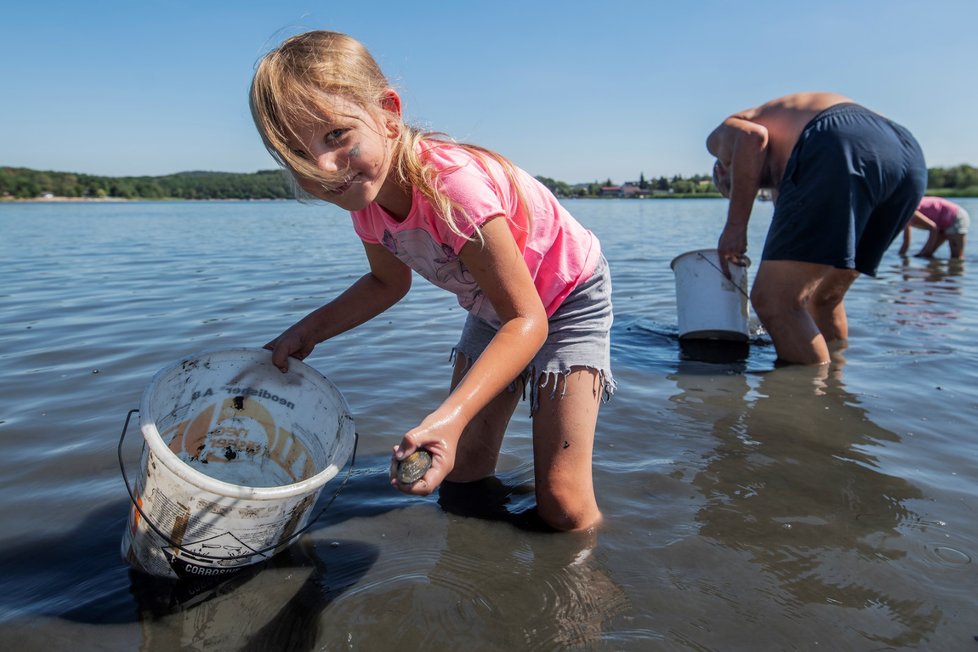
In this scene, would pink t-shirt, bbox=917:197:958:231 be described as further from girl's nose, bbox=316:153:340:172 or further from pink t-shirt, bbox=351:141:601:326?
girl's nose, bbox=316:153:340:172

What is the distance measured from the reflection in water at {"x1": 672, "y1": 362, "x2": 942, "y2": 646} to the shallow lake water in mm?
11

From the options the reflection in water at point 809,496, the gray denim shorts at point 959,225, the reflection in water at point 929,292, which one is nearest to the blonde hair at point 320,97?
the reflection in water at point 809,496

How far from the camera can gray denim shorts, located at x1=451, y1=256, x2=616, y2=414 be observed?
2527 millimetres

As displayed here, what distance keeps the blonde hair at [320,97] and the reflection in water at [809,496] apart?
156 centimetres

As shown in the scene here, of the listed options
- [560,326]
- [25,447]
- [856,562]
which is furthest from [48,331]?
[856,562]

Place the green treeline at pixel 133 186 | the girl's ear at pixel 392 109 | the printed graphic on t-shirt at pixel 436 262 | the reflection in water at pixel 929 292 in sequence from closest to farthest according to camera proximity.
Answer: the girl's ear at pixel 392 109 → the printed graphic on t-shirt at pixel 436 262 → the reflection in water at pixel 929 292 → the green treeline at pixel 133 186

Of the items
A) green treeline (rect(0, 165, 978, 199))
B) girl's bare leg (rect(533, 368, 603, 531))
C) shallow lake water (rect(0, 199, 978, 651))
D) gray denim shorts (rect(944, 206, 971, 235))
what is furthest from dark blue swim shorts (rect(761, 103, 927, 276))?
green treeline (rect(0, 165, 978, 199))

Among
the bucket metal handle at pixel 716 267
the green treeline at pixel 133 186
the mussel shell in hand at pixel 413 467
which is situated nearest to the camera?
the mussel shell in hand at pixel 413 467

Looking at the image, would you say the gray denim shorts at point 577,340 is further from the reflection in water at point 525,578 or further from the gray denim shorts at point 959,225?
the gray denim shorts at point 959,225

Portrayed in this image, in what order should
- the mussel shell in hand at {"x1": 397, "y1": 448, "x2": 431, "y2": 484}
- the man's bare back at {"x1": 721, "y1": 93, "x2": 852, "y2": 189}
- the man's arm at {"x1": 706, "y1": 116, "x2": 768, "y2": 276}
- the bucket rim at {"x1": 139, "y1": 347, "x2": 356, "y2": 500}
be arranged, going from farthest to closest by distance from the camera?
the man's arm at {"x1": 706, "y1": 116, "x2": 768, "y2": 276}
the man's bare back at {"x1": 721, "y1": 93, "x2": 852, "y2": 189}
the bucket rim at {"x1": 139, "y1": 347, "x2": 356, "y2": 500}
the mussel shell in hand at {"x1": 397, "y1": 448, "x2": 431, "y2": 484}

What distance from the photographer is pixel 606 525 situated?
2.55 metres

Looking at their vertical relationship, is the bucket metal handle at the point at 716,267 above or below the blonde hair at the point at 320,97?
below

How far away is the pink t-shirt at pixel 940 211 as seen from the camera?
11062mm

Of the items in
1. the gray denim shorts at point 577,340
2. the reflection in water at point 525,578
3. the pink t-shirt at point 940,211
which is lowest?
the reflection in water at point 525,578
